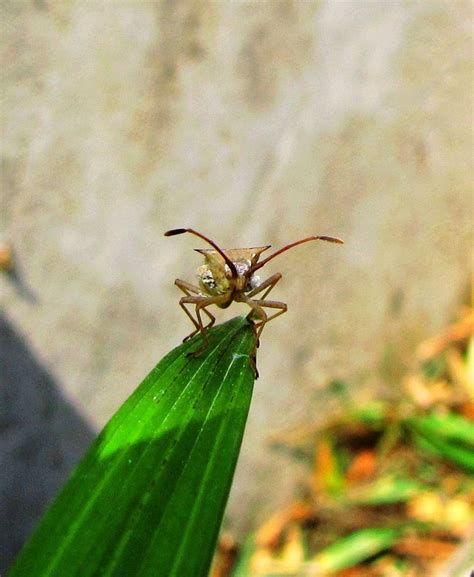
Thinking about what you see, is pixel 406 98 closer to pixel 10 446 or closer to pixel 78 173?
pixel 78 173

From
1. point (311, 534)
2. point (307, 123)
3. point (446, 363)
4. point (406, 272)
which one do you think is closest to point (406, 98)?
point (307, 123)

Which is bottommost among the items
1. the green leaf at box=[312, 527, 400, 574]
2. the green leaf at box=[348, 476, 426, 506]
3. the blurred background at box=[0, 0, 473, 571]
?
the green leaf at box=[312, 527, 400, 574]

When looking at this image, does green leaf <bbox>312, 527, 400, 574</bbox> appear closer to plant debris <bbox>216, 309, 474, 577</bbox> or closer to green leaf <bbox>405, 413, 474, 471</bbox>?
plant debris <bbox>216, 309, 474, 577</bbox>

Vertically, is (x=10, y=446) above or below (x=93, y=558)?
above

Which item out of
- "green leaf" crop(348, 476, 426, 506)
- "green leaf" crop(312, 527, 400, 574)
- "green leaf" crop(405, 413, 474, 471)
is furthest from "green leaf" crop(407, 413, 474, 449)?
"green leaf" crop(312, 527, 400, 574)

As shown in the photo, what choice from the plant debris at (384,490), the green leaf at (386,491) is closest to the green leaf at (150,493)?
the plant debris at (384,490)

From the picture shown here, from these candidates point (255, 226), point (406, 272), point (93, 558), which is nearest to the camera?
point (93, 558)

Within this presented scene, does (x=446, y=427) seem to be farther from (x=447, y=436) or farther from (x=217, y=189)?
(x=217, y=189)
